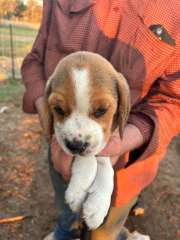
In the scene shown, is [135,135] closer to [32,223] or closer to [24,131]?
[32,223]

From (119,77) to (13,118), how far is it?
4552 mm

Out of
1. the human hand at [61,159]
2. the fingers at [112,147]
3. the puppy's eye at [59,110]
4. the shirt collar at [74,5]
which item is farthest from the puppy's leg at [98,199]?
the shirt collar at [74,5]

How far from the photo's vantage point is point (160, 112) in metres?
2.70

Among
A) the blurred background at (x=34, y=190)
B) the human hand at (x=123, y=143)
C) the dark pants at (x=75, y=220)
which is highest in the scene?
the human hand at (x=123, y=143)

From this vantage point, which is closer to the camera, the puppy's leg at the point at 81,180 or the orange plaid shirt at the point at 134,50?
the puppy's leg at the point at 81,180

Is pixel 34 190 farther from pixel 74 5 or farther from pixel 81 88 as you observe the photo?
pixel 81 88

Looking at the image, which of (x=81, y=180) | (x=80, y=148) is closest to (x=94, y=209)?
(x=81, y=180)

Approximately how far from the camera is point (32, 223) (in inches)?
167

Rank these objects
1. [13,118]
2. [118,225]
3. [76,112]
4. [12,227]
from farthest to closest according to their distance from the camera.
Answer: [13,118] → [12,227] → [118,225] → [76,112]

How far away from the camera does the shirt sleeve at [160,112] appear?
2656mm

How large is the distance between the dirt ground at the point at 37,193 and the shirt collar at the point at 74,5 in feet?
7.95

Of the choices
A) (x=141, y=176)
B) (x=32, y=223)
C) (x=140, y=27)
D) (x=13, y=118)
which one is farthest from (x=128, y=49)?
(x=13, y=118)

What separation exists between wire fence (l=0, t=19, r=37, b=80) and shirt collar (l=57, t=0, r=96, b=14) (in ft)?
22.6

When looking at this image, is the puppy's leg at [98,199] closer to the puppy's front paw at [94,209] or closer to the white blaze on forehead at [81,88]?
the puppy's front paw at [94,209]
